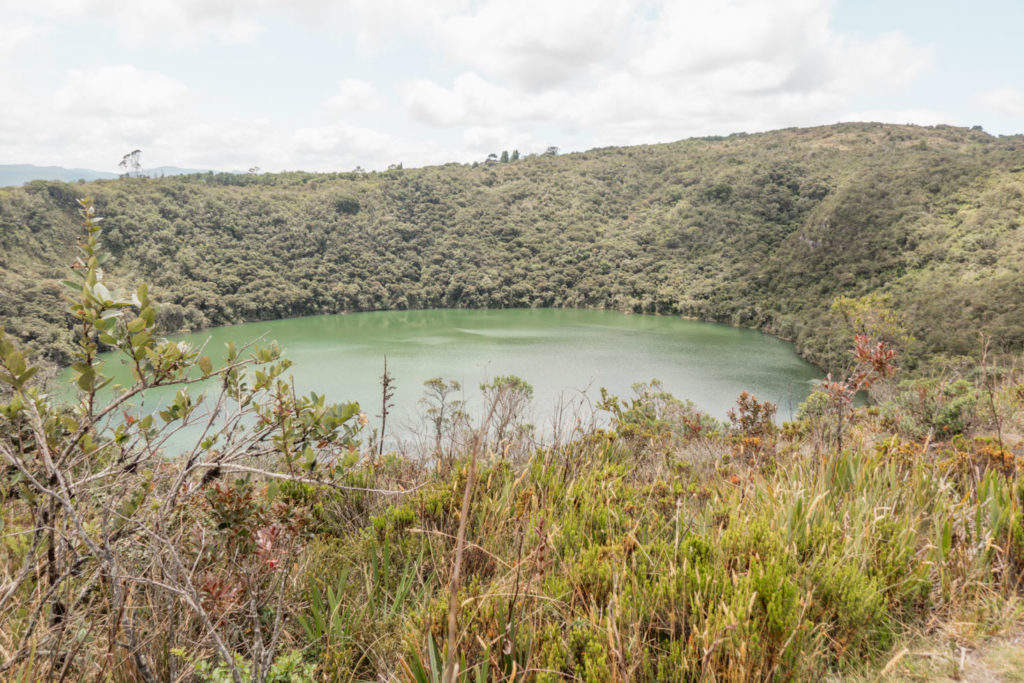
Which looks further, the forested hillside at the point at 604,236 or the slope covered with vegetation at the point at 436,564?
the forested hillside at the point at 604,236

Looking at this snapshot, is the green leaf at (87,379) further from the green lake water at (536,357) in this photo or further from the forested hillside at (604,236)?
the forested hillside at (604,236)

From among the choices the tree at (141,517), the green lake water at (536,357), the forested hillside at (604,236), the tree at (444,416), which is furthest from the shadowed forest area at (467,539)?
the forested hillside at (604,236)

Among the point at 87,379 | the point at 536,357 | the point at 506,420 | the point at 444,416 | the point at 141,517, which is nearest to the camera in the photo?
the point at 87,379

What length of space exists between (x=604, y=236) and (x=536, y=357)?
1322 inches

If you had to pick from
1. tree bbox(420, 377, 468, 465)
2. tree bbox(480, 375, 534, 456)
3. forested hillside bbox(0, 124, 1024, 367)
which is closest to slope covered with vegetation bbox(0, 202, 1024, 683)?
tree bbox(480, 375, 534, 456)

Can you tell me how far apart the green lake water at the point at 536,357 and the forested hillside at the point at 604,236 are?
11.4 ft

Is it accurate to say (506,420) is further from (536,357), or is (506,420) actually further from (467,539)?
(536,357)

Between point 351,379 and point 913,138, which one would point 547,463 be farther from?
point 913,138

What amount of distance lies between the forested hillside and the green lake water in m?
3.47

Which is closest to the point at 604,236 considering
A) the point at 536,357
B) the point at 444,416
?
the point at 536,357

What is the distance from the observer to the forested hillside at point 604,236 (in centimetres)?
2991

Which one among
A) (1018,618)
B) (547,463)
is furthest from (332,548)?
(1018,618)

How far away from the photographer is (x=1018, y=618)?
1398 mm

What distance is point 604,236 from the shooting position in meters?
58.3
